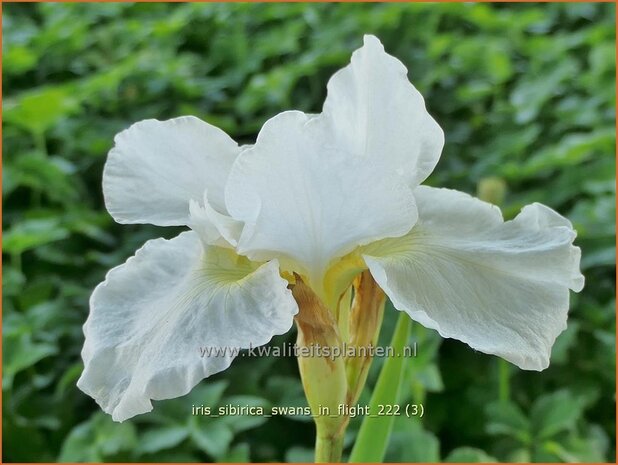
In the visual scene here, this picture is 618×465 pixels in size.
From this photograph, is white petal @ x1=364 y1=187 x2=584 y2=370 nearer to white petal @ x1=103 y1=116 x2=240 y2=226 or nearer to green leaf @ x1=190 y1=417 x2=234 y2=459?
white petal @ x1=103 y1=116 x2=240 y2=226

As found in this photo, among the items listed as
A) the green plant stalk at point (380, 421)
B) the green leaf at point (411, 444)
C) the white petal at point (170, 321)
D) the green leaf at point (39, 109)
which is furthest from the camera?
the green leaf at point (39, 109)

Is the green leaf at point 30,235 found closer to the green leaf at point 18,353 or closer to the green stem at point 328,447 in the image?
the green leaf at point 18,353

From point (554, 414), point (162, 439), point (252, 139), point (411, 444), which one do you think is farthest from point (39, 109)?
point (554, 414)

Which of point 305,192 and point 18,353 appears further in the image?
point 18,353

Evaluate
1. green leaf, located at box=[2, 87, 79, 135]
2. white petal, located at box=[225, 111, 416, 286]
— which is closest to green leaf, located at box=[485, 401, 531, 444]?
white petal, located at box=[225, 111, 416, 286]

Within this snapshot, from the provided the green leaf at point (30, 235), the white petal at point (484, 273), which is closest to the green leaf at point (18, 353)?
the green leaf at point (30, 235)

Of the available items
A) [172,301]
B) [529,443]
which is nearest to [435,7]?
[529,443]

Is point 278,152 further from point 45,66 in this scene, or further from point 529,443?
point 45,66

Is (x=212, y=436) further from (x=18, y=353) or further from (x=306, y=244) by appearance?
(x=306, y=244)
